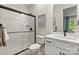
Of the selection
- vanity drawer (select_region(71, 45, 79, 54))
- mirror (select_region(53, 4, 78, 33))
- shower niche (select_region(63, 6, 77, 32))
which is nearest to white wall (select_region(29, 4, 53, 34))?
mirror (select_region(53, 4, 78, 33))

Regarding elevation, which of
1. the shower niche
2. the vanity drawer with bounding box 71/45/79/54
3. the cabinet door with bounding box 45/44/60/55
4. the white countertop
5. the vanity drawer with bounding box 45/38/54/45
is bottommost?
the cabinet door with bounding box 45/44/60/55

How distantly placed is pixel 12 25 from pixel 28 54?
18.2 inches

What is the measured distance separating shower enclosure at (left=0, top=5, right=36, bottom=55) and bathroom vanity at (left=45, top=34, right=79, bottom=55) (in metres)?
0.23

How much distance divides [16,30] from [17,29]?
2cm

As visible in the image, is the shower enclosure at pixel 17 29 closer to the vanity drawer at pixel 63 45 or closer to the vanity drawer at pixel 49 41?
the vanity drawer at pixel 49 41

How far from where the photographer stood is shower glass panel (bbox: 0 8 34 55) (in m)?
1.62

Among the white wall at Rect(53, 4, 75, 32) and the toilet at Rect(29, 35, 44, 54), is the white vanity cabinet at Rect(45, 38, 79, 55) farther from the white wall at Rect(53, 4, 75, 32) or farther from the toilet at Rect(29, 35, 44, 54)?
the white wall at Rect(53, 4, 75, 32)

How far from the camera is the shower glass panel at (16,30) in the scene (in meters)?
1.62

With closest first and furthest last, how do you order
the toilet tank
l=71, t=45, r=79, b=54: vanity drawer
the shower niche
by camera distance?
l=71, t=45, r=79, b=54: vanity drawer → the shower niche → the toilet tank

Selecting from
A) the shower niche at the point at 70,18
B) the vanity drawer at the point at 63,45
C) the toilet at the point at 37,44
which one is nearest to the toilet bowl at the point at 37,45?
the toilet at the point at 37,44

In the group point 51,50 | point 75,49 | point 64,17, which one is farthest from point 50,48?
point 64,17

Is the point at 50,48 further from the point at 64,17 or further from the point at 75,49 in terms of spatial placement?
the point at 64,17

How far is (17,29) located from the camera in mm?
1680
